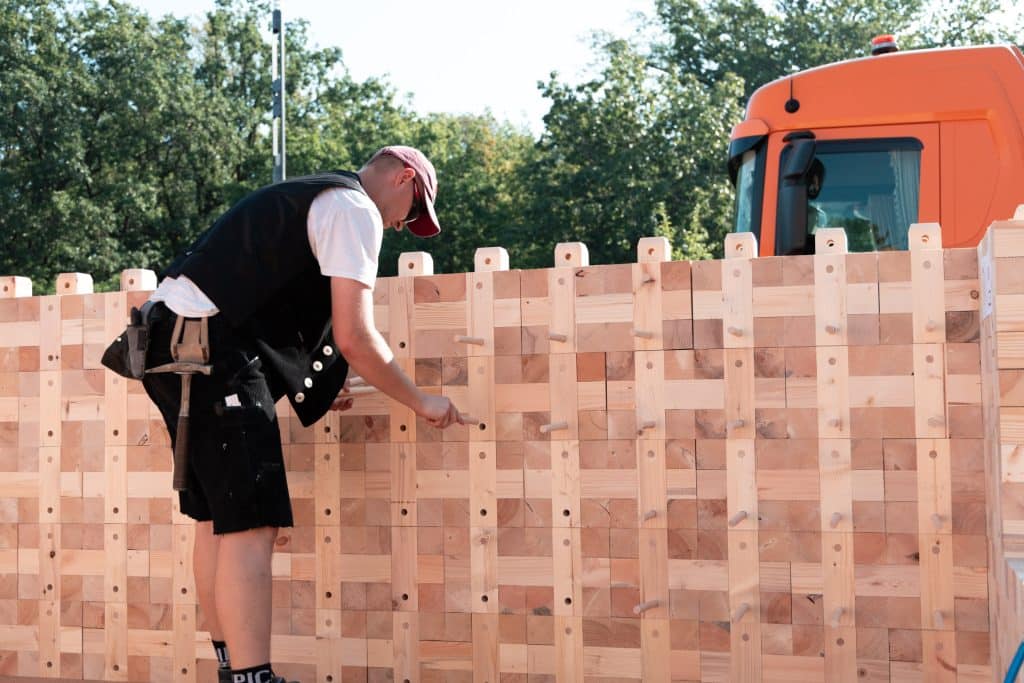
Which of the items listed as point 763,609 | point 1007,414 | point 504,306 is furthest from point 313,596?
point 1007,414

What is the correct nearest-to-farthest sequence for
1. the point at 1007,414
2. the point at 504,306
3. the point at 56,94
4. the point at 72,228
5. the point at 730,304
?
the point at 1007,414 < the point at 730,304 < the point at 504,306 < the point at 72,228 < the point at 56,94

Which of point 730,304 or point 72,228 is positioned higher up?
point 72,228

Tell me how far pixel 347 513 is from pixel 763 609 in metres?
1.50

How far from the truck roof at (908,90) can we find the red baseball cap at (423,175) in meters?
3.44

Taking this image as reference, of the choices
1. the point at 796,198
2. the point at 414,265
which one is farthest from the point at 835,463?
the point at 796,198

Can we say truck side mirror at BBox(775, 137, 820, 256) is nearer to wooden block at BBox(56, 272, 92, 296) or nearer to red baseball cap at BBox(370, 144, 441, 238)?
red baseball cap at BBox(370, 144, 441, 238)

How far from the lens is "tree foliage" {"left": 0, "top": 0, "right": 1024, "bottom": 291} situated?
27.5 m

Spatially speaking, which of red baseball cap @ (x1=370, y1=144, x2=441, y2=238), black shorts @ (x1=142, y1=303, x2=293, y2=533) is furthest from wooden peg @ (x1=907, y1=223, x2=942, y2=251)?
black shorts @ (x1=142, y1=303, x2=293, y2=533)

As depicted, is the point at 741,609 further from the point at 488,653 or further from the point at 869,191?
the point at 869,191

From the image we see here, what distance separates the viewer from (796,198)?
671cm

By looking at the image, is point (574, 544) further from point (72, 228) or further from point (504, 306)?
point (72, 228)

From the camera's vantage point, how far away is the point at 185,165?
1220 inches

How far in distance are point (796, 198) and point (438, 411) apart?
352cm

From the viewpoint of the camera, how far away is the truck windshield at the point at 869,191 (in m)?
6.50
